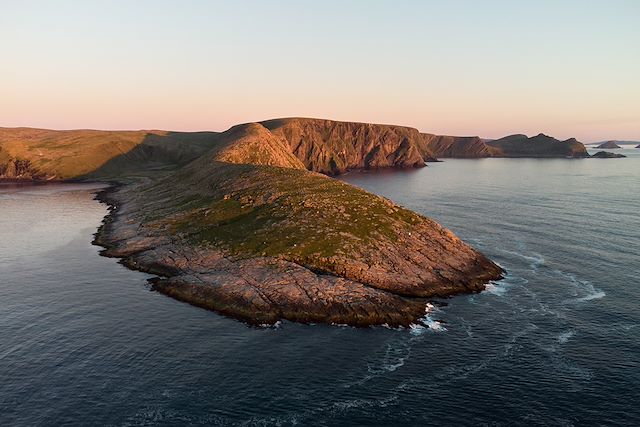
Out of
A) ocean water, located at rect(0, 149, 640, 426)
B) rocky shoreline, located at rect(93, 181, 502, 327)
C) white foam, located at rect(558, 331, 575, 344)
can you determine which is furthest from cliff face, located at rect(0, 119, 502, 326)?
white foam, located at rect(558, 331, 575, 344)

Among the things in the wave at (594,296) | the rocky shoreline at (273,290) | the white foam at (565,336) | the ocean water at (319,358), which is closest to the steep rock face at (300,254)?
the rocky shoreline at (273,290)

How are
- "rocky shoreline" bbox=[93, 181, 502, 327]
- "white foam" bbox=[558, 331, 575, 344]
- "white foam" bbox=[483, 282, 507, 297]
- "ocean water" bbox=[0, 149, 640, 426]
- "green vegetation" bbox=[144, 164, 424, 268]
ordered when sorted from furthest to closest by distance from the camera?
"green vegetation" bbox=[144, 164, 424, 268]
"white foam" bbox=[483, 282, 507, 297]
"rocky shoreline" bbox=[93, 181, 502, 327]
"white foam" bbox=[558, 331, 575, 344]
"ocean water" bbox=[0, 149, 640, 426]

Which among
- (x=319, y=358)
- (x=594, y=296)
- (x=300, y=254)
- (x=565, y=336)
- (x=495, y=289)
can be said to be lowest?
(x=319, y=358)

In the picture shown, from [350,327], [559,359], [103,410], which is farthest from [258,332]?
[559,359]

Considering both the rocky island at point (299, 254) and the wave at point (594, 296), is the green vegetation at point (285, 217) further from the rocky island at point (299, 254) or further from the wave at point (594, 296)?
the wave at point (594, 296)

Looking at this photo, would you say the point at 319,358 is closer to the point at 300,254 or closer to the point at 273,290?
the point at 273,290

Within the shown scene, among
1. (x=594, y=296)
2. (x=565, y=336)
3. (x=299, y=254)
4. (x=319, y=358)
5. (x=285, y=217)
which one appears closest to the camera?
(x=319, y=358)

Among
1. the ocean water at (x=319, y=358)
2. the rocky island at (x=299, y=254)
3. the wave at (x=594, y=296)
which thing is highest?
the rocky island at (x=299, y=254)

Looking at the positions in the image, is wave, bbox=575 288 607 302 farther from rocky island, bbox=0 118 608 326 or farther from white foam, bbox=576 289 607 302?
rocky island, bbox=0 118 608 326

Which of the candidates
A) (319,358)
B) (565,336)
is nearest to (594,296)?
(565,336)
